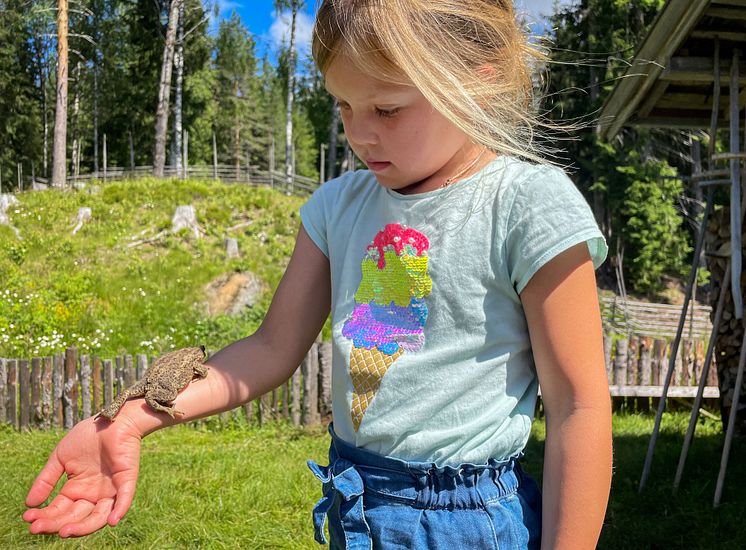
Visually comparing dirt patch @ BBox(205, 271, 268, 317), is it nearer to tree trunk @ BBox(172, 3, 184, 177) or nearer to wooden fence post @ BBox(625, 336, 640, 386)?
wooden fence post @ BBox(625, 336, 640, 386)

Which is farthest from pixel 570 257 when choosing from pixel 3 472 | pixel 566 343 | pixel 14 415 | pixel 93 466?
pixel 14 415

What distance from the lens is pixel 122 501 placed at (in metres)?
1.17

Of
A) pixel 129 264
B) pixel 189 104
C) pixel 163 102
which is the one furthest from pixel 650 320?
pixel 189 104

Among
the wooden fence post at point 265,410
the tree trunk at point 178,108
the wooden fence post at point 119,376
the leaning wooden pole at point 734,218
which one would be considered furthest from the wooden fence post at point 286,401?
the tree trunk at point 178,108

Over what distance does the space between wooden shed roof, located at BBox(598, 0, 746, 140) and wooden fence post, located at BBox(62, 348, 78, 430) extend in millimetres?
5804

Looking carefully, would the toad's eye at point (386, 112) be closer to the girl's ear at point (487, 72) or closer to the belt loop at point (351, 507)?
the girl's ear at point (487, 72)

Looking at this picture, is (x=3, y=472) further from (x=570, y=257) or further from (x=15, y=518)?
(x=570, y=257)

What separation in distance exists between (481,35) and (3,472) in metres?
5.75

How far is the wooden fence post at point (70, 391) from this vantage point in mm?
7355

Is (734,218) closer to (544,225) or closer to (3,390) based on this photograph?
(544,225)

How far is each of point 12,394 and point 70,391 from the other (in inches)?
23.7

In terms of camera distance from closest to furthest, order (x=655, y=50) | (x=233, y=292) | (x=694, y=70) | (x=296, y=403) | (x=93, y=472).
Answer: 1. (x=93, y=472)
2. (x=655, y=50)
3. (x=694, y=70)
4. (x=296, y=403)
5. (x=233, y=292)

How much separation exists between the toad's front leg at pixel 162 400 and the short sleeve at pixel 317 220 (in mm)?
426

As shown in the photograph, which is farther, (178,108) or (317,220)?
(178,108)
